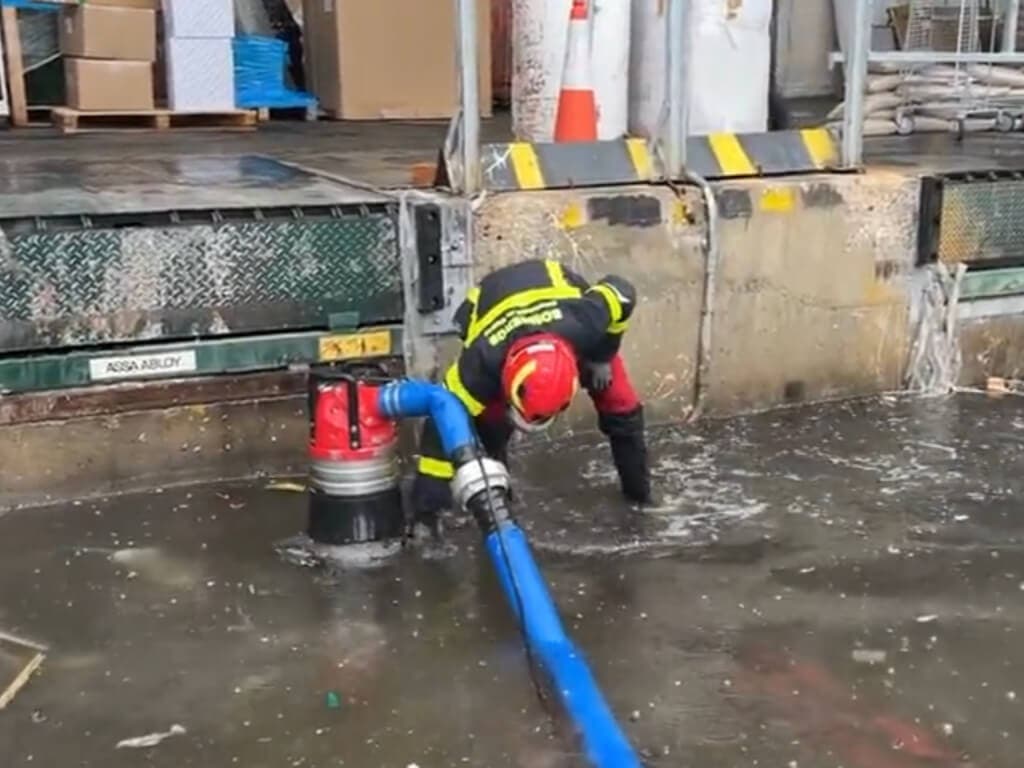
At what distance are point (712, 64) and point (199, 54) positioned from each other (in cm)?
464

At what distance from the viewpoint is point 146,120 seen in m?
9.16

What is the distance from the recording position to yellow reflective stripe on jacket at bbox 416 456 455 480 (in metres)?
3.99

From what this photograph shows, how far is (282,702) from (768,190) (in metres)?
3.05

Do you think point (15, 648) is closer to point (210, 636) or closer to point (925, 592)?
point (210, 636)

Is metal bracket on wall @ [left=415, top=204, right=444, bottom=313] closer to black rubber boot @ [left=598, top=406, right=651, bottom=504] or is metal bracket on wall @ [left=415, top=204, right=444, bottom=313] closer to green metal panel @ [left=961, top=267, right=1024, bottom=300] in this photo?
black rubber boot @ [left=598, top=406, right=651, bottom=504]

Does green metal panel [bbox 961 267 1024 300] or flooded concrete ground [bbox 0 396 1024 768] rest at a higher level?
green metal panel [bbox 961 267 1024 300]

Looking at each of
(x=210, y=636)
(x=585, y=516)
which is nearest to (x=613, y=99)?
(x=585, y=516)

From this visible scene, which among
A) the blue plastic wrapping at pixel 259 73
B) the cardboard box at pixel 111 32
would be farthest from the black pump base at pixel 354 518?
the blue plastic wrapping at pixel 259 73

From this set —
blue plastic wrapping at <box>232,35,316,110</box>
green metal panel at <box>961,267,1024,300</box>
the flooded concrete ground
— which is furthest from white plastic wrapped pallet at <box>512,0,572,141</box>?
blue plastic wrapping at <box>232,35,316,110</box>

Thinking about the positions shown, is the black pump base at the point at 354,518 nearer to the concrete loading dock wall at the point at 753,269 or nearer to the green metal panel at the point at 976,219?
the concrete loading dock wall at the point at 753,269

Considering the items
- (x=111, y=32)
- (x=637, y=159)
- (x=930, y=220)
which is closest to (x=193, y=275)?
(x=637, y=159)

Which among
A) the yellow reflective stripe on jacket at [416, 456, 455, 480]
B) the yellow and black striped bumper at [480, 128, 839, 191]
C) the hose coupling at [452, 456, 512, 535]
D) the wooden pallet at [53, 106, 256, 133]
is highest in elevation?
the wooden pallet at [53, 106, 256, 133]

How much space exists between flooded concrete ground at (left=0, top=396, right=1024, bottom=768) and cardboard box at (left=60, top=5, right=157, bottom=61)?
521 cm

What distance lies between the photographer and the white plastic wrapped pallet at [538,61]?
5.38 m
